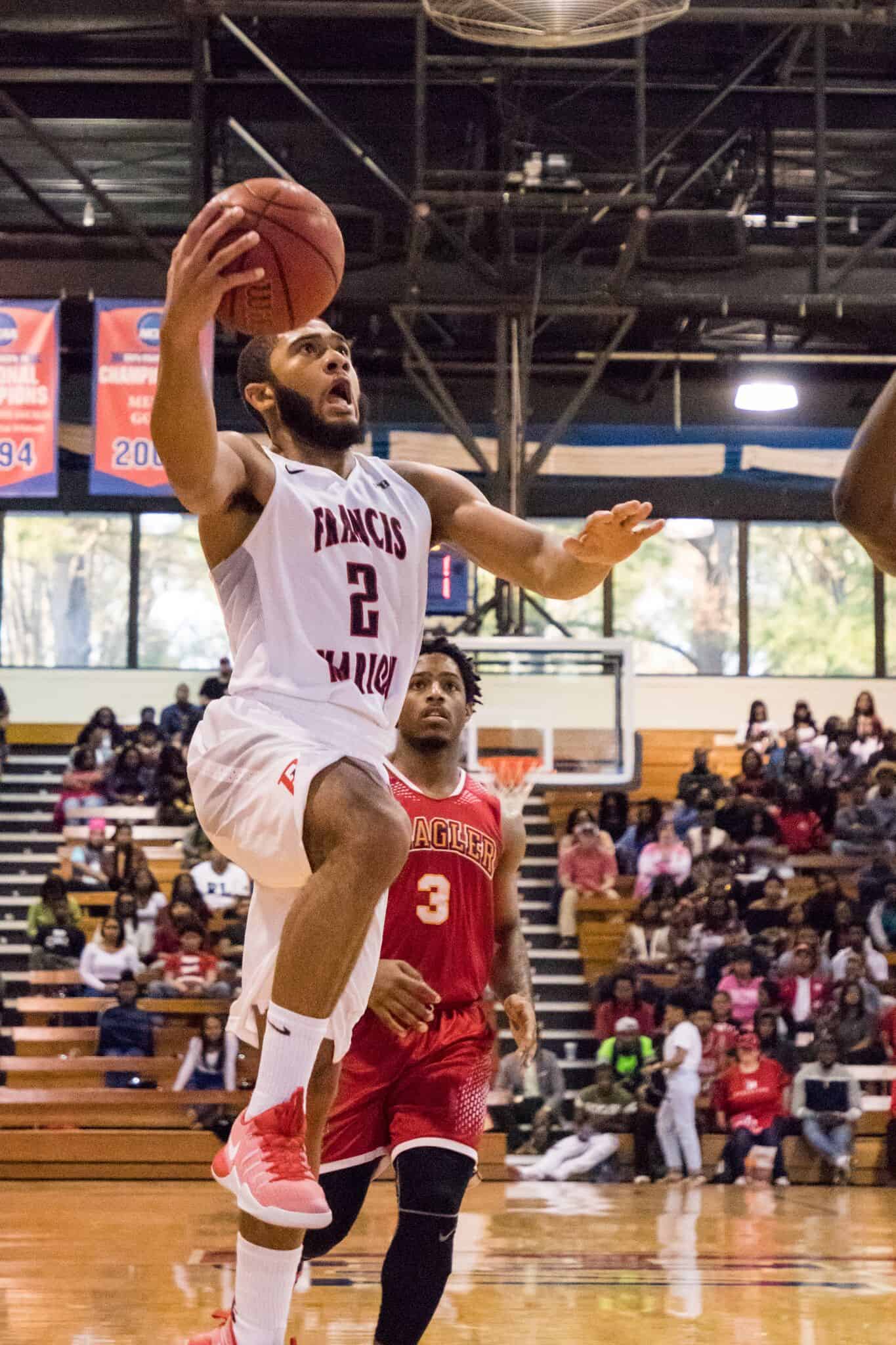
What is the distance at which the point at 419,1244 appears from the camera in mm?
4723

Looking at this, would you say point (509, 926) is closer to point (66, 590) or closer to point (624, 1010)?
point (624, 1010)

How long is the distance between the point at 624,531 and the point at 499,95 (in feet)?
38.5

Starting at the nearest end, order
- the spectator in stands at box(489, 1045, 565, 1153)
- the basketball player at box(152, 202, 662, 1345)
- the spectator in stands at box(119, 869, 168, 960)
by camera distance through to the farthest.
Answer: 1. the basketball player at box(152, 202, 662, 1345)
2. the spectator in stands at box(489, 1045, 565, 1153)
3. the spectator in stands at box(119, 869, 168, 960)

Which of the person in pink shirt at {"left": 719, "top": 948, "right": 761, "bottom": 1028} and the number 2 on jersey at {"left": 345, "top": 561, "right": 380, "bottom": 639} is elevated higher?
the number 2 on jersey at {"left": 345, "top": 561, "right": 380, "bottom": 639}

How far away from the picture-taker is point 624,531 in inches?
158

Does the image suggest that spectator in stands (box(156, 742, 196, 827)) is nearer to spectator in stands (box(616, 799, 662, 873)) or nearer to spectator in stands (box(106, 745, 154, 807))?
spectator in stands (box(106, 745, 154, 807))

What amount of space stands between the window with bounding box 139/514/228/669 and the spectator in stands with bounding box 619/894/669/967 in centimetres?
908

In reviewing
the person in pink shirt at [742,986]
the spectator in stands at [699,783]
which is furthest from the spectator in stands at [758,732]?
the person in pink shirt at [742,986]

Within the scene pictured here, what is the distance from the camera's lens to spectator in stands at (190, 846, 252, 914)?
53.0 ft

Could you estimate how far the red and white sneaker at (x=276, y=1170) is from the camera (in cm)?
354

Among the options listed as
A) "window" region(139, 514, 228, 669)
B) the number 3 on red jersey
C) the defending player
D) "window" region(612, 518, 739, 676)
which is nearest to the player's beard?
the defending player

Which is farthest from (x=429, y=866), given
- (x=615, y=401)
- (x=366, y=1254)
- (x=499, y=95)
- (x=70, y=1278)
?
(x=615, y=401)

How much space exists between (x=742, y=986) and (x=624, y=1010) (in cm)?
99

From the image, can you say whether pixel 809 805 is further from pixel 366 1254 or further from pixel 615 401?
pixel 366 1254
